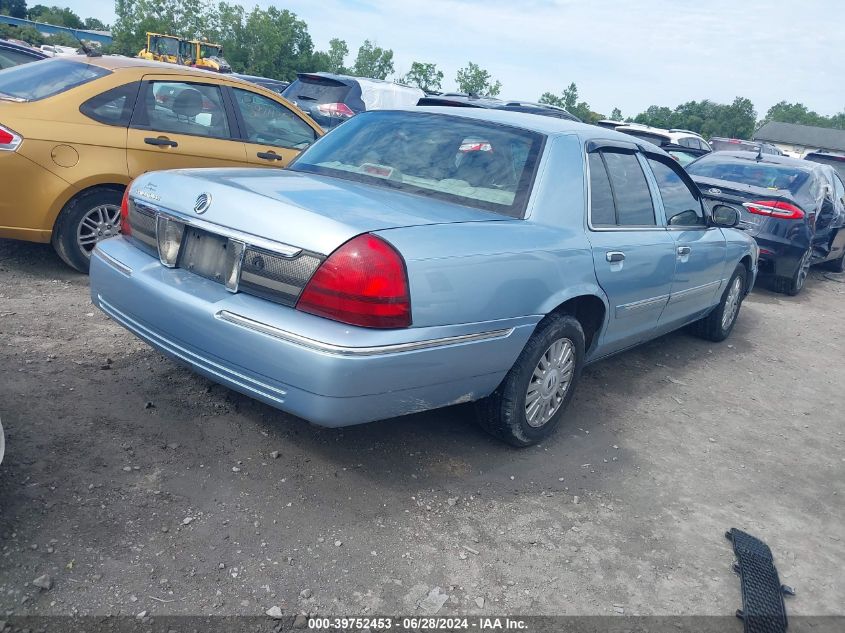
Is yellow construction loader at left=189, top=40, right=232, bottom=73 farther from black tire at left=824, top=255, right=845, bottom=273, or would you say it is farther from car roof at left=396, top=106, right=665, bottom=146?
car roof at left=396, top=106, right=665, bottom=146

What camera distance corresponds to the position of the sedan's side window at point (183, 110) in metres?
5.75

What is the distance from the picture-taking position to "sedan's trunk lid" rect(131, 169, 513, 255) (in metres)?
2.86

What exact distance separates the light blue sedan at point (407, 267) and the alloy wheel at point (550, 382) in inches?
0.4

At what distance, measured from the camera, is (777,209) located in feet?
27.1

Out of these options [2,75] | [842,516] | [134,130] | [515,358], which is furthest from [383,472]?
[2,75]

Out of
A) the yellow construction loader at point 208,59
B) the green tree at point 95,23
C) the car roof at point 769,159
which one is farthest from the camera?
the green tree at point 95,23

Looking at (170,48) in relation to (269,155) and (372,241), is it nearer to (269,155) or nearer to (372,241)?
(269,155)

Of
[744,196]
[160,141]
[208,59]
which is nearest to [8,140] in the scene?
[160,141]

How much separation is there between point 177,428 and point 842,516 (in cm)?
330

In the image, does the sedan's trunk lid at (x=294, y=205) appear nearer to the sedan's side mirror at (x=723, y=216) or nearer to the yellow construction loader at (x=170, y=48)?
the sedan's side mirror at (x=723, y=216)

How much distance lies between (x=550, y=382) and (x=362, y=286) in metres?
1.43

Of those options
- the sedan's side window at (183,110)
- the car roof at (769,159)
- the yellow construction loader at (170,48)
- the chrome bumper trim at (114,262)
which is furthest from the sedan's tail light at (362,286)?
the yellow construction loader at (170,48)

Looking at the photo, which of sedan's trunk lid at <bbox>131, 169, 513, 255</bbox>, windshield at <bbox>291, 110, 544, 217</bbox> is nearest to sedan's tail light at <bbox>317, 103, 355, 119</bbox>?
windshield at <bbox>291, 110, 544, 217</bbox>

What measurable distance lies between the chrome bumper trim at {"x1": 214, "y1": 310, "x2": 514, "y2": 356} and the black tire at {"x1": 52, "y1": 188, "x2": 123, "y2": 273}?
2.96 meters
